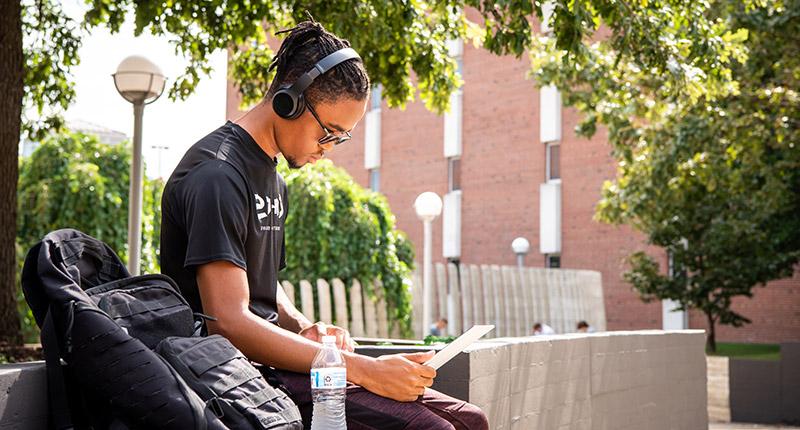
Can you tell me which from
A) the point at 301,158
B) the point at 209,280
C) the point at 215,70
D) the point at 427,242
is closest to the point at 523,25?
the point at 215,70

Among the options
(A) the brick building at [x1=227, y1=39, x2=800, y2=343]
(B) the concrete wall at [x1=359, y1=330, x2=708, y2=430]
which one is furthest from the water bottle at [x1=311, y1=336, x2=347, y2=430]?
(A) the brick building at [x1=227, y1=39, x2=800, y2=343]

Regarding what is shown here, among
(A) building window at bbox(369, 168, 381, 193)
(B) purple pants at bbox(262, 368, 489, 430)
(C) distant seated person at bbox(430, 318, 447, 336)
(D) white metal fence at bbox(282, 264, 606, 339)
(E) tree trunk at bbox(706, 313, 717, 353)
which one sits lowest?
(E) tree trunk at bbox(706, 313, 717, 353)

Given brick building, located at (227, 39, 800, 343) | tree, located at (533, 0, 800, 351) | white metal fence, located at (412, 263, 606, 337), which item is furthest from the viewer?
brick building, located at (227, 39, 800, 343)

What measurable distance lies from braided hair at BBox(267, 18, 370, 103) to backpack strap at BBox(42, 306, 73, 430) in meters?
1.06

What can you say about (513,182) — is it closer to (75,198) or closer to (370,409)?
(75,198)

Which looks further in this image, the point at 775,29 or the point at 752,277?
the point at 752,277

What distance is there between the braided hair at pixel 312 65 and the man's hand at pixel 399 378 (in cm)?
80

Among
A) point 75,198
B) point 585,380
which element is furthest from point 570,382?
point 75,198

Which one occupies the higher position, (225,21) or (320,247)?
(225,21)

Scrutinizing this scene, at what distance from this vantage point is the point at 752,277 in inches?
933

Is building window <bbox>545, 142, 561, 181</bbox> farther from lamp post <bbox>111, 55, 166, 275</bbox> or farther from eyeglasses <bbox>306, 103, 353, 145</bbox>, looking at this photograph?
eyeglasses <bbox>306, 103, 353, 145</bbox>

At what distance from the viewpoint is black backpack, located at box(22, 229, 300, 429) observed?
2.32m

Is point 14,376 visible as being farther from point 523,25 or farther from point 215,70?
point 215,70

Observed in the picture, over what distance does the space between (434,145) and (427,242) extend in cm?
1744
